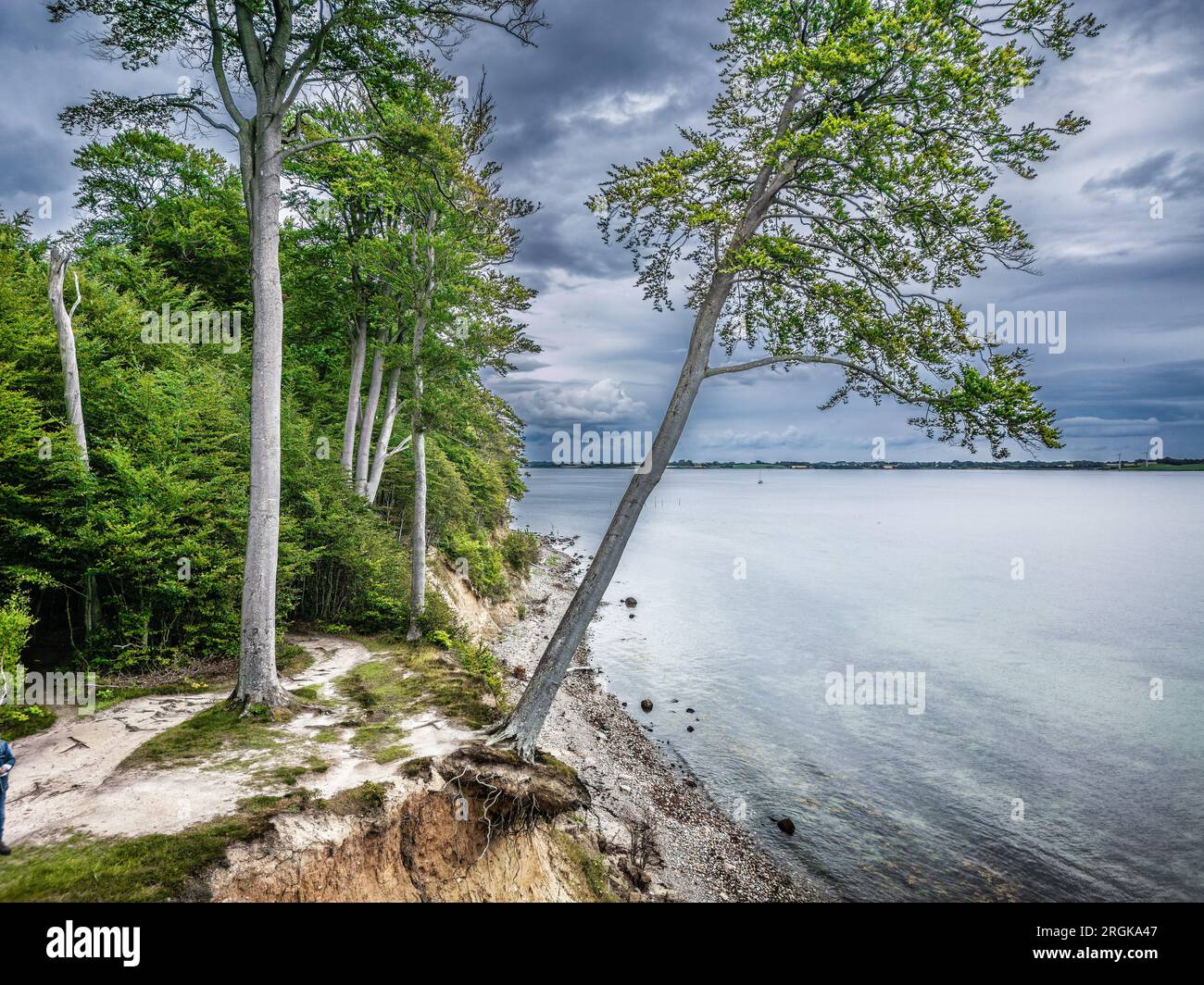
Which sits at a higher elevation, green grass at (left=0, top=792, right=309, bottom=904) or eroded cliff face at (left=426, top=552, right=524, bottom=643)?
green grass at (left=0, top=792, right=309, bottom=904)

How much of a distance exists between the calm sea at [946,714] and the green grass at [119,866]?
11011 millimetres

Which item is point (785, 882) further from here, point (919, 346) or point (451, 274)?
point (451, 274)

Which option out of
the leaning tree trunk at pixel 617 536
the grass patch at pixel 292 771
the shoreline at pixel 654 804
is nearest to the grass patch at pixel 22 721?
the grass patch at pixel 292 771

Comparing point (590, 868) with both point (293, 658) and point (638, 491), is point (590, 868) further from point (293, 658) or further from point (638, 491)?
point (293, 658)

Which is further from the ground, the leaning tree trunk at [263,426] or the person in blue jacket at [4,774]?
the leaning tree trunk at [263,426]

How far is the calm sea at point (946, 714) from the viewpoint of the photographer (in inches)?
480

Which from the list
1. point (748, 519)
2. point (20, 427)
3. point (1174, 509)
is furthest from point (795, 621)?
point (1174, 509)

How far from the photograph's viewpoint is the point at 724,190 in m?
8.82

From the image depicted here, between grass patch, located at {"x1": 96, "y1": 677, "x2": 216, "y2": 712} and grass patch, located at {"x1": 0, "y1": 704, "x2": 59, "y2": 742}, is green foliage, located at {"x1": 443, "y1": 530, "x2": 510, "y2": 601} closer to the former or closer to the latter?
grass patch, located at {"x1": 96, "y1": 677, "x2": 216, "y2": 712}

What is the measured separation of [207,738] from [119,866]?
2793mm

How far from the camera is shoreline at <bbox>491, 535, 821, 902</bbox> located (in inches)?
408

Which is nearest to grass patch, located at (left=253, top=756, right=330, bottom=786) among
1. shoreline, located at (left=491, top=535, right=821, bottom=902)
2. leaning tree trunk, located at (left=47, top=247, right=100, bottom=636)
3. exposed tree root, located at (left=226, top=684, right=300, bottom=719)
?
exposed tree root, located at (left=226, top=684, right=300, bottom=719)

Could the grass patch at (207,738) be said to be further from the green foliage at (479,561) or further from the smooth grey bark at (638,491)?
the green foliage at (479,561)

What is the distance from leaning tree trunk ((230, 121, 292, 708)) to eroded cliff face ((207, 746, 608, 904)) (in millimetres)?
3182
